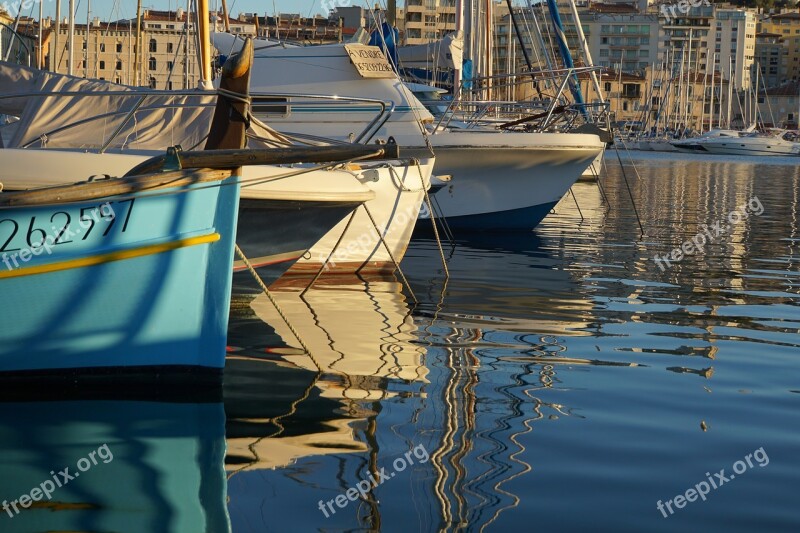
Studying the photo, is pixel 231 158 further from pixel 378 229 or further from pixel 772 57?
pixel 772 57

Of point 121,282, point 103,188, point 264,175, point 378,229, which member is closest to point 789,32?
point 378,229

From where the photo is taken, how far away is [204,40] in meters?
11.3

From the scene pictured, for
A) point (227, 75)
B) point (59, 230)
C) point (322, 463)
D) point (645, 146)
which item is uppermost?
point (227, 75)

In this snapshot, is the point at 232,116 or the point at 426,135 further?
the point at 426,135

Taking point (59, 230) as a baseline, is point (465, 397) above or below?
below

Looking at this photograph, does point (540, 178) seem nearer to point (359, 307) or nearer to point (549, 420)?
point (359, 307)

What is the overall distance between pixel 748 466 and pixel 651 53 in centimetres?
14381

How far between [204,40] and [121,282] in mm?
4569

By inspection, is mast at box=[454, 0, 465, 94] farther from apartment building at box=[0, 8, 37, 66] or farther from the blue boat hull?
the blue boat hull

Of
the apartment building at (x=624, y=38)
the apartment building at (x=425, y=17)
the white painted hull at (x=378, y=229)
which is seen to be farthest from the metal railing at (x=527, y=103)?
the apartment building at (x=624, y=38)

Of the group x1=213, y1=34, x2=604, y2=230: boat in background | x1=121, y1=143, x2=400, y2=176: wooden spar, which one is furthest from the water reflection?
x1=213, y1=34, x2=604, y2=230: boat in background

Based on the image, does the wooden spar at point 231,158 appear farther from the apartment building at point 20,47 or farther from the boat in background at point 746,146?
the boat in background at point 746,146

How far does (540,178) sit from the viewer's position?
18.9 m

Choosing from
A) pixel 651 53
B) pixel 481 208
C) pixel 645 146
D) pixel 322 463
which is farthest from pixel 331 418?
pixel 651 53
